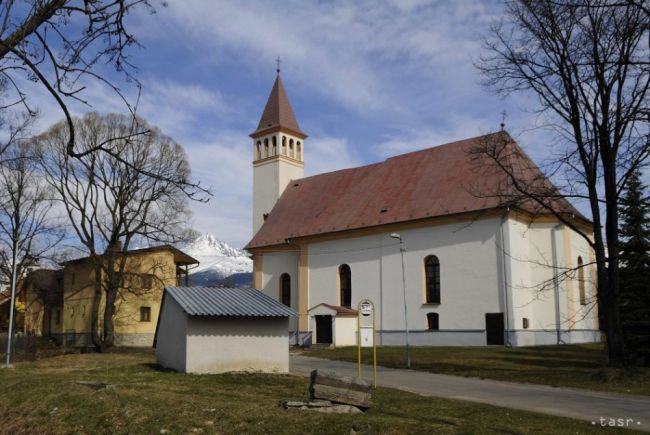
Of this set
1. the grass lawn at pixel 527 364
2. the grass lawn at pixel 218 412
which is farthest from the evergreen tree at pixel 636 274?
the grass lawn at pixel 218 412

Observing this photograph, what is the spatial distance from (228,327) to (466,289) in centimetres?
1807

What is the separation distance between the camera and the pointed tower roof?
51.2 meters

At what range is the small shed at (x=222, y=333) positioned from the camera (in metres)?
20.2

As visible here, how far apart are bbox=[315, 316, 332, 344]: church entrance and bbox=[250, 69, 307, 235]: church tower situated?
14.1m

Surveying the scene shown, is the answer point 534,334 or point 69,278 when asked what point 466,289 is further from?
point 69,278

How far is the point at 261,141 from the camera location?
2063 inches

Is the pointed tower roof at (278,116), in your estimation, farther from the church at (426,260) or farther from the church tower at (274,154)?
the church at (426,260)

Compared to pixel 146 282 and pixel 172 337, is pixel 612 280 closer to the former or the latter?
pixel 172 337

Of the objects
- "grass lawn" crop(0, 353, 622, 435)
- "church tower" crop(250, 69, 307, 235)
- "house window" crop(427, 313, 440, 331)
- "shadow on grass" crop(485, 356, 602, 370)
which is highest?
"church tower" crop(250, 69, 307, 235)

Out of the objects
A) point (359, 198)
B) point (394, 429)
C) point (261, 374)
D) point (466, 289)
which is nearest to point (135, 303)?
point (359, 198)

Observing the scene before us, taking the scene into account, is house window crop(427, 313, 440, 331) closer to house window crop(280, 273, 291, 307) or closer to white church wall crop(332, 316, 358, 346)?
white church wall crop(332, 316, 358, 346)

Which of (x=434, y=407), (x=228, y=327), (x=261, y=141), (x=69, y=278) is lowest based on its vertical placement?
(x=434, y=407)

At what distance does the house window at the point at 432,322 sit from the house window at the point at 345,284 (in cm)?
628

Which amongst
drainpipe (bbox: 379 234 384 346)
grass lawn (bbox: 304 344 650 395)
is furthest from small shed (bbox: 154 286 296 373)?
drainpipe (bbox: 379 234 384 346)
